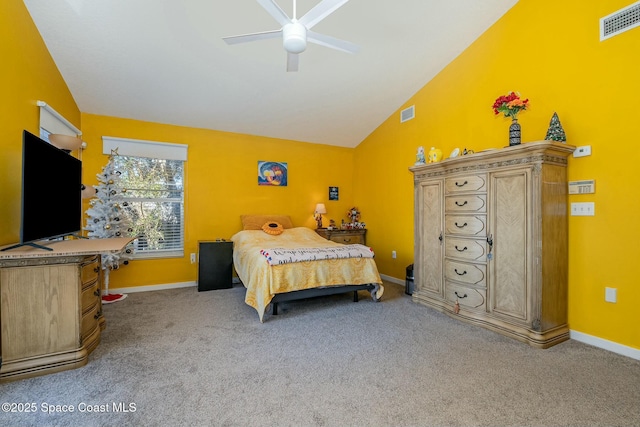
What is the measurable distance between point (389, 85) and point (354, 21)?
1314 mm

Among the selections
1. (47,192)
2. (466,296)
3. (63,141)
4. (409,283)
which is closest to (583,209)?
(466,296)

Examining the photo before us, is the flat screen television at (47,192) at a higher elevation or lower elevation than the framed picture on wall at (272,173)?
lower

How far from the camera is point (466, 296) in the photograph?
3062 millimetres

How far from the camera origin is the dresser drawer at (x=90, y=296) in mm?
2285

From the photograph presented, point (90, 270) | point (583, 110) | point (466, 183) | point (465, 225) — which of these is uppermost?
point (583, 110)

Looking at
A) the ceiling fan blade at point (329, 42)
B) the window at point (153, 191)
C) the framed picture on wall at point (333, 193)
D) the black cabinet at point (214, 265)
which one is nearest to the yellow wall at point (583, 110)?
the ceiling fan blade at point (329, 42)

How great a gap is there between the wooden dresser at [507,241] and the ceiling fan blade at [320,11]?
1889 mm

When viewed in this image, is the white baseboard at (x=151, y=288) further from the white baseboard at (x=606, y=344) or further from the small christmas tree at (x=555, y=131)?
the small christmas tree at (x=555, y=131)

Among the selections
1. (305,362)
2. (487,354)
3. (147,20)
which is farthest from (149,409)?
(147,20)

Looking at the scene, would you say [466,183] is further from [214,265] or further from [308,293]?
[214,265]

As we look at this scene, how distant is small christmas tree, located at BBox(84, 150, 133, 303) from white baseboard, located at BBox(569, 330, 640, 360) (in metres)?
5.07

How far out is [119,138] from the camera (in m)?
4.16

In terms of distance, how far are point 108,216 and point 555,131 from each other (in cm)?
499

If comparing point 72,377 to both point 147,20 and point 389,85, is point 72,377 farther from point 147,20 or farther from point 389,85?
point 389,85
